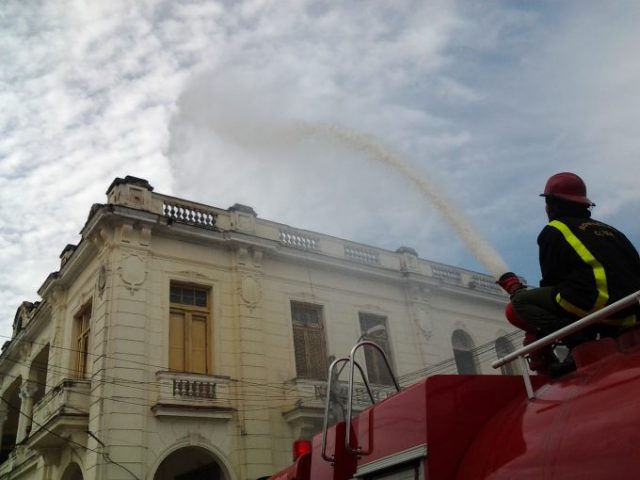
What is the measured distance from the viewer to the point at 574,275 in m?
3.28

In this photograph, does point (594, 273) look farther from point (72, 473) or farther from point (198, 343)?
point (72, 473)

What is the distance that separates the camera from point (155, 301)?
15359 mm

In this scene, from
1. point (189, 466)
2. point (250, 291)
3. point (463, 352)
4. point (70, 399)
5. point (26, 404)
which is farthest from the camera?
point (463, 352)

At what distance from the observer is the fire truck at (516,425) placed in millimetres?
2307

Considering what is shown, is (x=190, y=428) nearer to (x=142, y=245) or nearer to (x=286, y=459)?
(x=286, y=459)

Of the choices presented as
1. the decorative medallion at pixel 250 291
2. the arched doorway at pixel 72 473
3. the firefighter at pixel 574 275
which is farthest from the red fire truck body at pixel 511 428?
the arched doorway at pixel 72 473

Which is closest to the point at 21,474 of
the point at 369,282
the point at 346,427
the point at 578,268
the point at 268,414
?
the point at 268,414

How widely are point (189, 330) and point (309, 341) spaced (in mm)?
3704

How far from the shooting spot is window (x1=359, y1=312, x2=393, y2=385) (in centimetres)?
1871

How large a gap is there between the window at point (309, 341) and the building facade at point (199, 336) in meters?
0.04

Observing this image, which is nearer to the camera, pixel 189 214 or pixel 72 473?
pixel 72 473

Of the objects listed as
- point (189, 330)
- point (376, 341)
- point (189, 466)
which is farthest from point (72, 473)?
point (376, 341)

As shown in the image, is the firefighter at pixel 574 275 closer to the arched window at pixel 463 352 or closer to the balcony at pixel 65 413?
the balcony at pixel 65 413

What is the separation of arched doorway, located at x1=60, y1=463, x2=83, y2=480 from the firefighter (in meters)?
14.8
